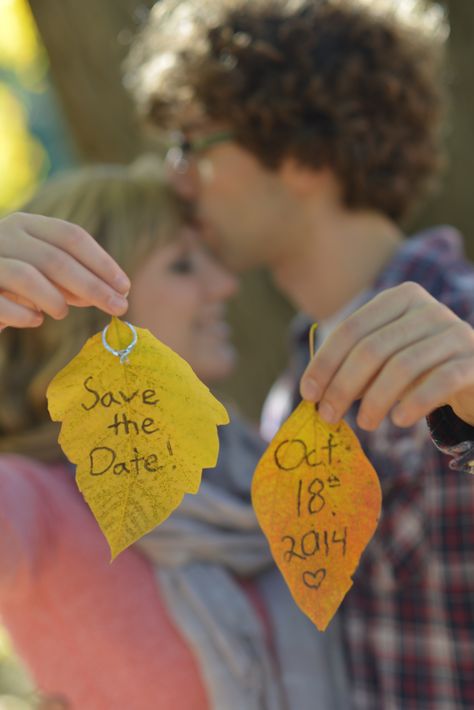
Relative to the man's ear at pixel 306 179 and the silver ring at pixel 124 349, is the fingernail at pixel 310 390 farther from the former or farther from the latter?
the man's ear at pixel 306 179

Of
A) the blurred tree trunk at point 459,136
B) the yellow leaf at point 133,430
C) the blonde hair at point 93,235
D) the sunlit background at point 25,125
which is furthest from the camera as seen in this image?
the sunlit background at point 25,125

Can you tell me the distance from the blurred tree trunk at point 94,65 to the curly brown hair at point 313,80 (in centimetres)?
50

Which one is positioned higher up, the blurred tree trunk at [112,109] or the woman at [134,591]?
the blurred tree trunk at [112,109]

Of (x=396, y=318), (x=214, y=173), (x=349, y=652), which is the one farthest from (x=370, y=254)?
(x=396, y=318)

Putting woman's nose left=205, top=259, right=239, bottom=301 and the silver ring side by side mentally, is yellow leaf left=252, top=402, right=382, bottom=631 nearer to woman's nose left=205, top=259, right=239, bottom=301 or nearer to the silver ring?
the silver ring

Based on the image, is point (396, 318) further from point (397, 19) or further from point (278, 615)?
point (397, 19)

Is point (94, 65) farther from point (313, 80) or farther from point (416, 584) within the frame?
point (416, 584)

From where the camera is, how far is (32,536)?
1.19 meters

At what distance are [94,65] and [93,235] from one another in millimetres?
841

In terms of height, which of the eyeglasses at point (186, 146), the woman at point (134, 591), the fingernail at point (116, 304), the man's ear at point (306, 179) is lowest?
the woman at point (134, 591)

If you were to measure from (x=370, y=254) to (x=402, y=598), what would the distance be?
0.63m

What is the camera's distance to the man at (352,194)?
1167mm

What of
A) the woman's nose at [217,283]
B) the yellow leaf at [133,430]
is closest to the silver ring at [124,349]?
the yellow leaf at [133,430]

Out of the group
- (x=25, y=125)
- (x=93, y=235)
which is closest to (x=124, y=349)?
(x=93, y=235)
